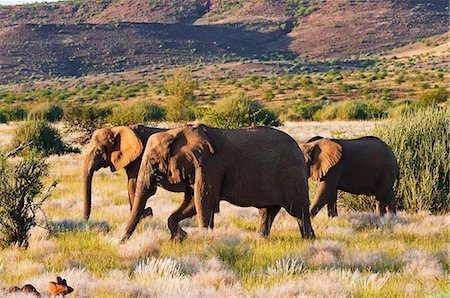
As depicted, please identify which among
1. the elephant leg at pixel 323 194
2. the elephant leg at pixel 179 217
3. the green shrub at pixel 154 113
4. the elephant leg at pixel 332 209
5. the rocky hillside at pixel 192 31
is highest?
the elephant leg at pixel 179 217

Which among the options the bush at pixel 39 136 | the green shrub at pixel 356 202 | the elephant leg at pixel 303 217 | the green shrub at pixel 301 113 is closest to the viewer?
the elephant leg at pixel 303 217

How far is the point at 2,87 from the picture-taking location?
8206 cm

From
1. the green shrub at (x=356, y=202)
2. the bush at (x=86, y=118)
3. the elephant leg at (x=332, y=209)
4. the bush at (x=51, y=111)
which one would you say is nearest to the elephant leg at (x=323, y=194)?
the elephant leg at (x=332, y=209)

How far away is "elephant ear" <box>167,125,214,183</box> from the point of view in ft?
24.3

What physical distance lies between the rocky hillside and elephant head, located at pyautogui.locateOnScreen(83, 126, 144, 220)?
81726 millimetres

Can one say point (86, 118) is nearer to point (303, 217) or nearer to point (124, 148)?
point (124, 148)

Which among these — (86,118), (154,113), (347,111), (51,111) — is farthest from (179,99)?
(86,118)

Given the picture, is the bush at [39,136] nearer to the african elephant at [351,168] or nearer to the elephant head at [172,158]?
the african elephant at [351,168]

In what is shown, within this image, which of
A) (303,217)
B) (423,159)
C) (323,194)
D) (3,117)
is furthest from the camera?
(3,117)

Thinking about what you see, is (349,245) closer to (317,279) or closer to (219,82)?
(317,279)

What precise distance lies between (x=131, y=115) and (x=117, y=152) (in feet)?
60.1

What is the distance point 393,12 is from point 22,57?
74.6m

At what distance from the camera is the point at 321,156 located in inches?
374

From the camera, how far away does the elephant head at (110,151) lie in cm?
951
